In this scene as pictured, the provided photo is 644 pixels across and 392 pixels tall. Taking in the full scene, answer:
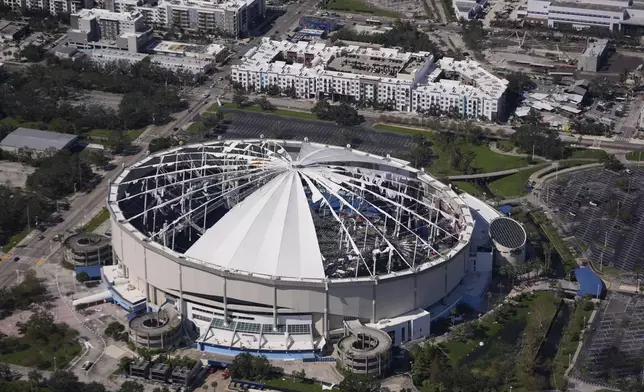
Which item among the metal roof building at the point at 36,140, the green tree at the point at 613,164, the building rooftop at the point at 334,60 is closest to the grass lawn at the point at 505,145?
the green tree at the point at 613,164

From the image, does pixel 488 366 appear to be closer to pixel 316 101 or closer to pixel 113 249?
pixel 113 249

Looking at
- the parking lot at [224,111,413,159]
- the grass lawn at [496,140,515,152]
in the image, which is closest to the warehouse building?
the parking lot at [224,111,413,159]

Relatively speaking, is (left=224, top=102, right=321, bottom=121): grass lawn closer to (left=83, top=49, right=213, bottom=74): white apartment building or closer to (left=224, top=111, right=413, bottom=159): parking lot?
(left=224, top=111, right=413, bottom=159): parking lot

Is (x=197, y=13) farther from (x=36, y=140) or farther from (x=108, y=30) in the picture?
(x=36, y=140)

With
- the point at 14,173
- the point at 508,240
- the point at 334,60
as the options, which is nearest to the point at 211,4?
the point at 334,60

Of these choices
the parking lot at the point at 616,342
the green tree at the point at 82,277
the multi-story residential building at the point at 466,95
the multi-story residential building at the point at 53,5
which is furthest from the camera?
the multi-story residential building at the point at 53,5

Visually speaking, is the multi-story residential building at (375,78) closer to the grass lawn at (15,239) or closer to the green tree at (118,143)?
the green tree at (118,143)
